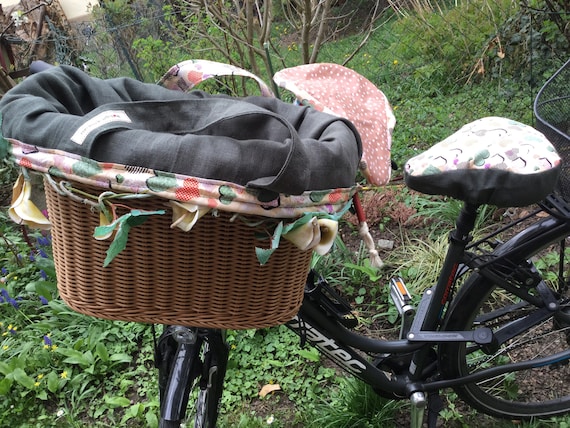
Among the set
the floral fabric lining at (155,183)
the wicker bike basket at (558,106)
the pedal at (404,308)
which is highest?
the floral fabric lining at (155,183)

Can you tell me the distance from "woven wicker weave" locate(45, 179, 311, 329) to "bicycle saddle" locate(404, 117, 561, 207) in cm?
45

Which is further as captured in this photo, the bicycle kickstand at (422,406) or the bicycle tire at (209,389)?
the bicycle kickstand at (422,406)

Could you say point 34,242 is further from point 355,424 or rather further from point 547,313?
point 547,313

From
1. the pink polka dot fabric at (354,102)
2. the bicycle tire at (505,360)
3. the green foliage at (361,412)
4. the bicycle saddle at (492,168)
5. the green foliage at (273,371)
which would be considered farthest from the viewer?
the green foliage at (273,371)

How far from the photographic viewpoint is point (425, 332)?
171cm

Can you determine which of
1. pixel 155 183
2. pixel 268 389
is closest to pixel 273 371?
pixel 268 389

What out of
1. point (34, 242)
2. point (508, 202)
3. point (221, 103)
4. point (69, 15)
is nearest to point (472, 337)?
point (508, 202)

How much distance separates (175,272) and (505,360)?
181 cm

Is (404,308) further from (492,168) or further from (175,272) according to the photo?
(175,272)

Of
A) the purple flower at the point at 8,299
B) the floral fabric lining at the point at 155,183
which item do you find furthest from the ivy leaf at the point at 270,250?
the purple flower at the point at 8,299

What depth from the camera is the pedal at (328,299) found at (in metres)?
1.56

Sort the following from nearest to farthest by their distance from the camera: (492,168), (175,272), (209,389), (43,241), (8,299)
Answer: (175,272) < (492,168) < (209,389) < (8,299) < (43,241)

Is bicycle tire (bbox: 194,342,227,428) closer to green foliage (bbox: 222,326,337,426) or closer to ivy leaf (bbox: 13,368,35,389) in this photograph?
green foliage (bbox: 222,326,337,426)

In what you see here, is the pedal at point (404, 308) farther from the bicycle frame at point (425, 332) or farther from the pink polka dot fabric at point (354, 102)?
the pink polka dot fabric at point (354, 102)
